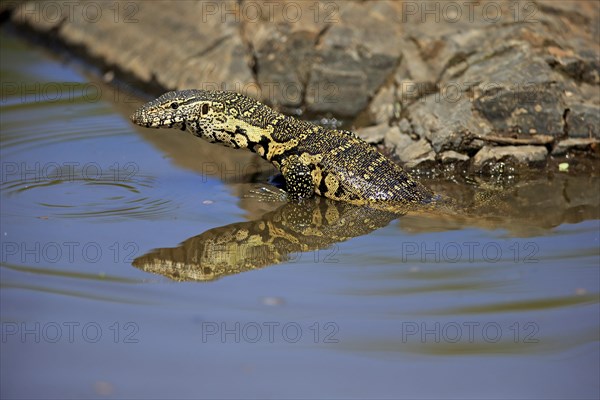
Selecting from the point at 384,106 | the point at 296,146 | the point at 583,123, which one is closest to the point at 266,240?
the point at 296,146

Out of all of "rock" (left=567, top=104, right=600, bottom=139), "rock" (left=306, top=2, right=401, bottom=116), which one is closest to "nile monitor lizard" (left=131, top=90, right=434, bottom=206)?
"rock" (left=567, top=104, right=600, bottom=139)

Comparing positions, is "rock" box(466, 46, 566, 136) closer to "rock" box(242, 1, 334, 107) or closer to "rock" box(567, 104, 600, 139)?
"rock" box(567, 104, 600, 139)

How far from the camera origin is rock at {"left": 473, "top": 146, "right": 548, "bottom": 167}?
9.45 m

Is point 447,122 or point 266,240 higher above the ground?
point 447,122

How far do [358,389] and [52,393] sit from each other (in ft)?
5.76

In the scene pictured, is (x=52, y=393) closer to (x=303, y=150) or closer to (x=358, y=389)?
(x=358, y=389)

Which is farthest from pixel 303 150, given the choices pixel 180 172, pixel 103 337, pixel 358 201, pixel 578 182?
pixel 103 337

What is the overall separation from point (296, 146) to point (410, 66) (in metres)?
2.83

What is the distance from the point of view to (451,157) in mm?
9500

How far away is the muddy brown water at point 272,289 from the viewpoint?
5387 mm

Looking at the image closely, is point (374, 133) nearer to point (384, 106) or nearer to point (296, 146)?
point (384, 106)

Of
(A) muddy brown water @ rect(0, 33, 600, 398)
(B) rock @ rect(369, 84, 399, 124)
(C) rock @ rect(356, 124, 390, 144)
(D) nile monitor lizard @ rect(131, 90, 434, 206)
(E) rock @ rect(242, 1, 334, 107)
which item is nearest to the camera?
(A) muddy brown water @ rect(0, 33, 600, 398)

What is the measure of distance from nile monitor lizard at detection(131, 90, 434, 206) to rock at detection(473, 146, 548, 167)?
1.10 m

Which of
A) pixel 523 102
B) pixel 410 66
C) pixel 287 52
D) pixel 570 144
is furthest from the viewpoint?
pixel 287 52
